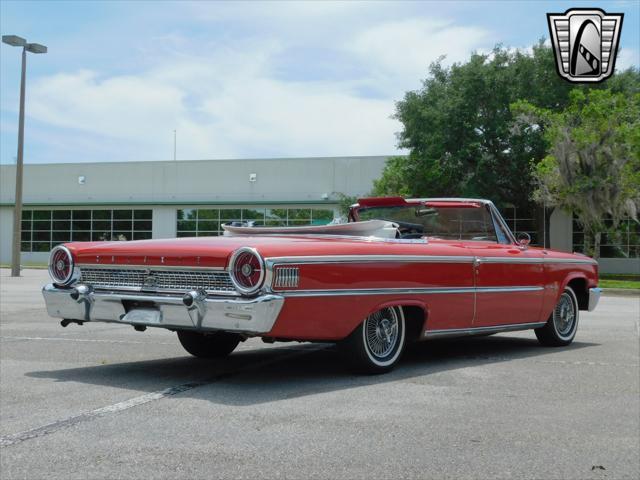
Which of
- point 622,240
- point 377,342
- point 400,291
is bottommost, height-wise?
point 377,342

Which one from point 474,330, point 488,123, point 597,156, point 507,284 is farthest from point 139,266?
point 488,123

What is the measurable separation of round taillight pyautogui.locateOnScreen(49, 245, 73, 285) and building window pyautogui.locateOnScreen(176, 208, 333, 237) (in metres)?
38.0

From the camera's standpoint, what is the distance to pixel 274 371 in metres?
6.97

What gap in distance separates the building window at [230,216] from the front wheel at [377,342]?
38.2 meters

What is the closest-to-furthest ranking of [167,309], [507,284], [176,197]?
[167,309]
[507,284]
[176,197]

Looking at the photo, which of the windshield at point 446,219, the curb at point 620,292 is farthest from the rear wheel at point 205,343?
the curb at point 620,292

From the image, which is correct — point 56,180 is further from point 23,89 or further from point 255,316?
point 255,316

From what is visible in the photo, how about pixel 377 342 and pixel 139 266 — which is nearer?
pixel 139 266

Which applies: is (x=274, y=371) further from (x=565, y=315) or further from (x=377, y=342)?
(x=565, y=315)

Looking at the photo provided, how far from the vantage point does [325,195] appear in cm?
4503

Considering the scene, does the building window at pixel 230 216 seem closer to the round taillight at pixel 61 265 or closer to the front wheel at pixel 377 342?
the round taillight at pixel 61 265

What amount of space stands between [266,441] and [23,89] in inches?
1095

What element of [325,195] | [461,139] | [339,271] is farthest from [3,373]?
[325,195]

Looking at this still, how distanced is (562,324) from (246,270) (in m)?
4.55
